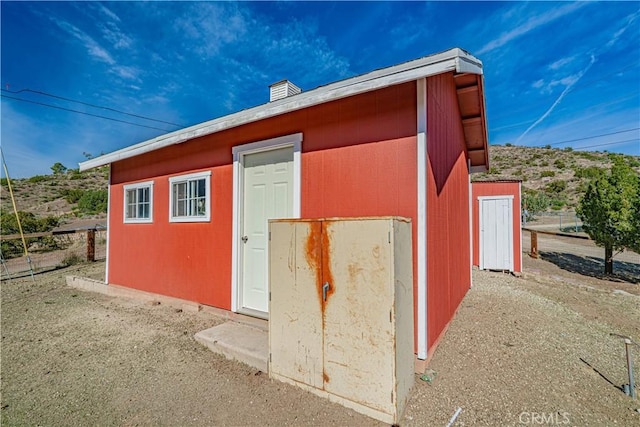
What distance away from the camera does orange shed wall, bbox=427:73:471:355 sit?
2.82 meters

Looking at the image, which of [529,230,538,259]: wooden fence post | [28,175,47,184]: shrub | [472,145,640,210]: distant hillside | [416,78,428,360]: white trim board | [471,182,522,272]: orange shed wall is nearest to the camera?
[416,78,428,360]: white trim board

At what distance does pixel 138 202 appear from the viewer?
5723 millimetres

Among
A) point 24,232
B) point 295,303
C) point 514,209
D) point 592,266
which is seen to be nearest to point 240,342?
point 295,303

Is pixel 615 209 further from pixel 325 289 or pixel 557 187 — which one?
pixel 557 187

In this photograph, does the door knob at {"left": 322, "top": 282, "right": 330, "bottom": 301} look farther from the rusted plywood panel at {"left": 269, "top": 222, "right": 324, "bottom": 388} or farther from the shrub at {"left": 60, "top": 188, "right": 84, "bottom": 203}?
the shrub at {"left": 60, "top": 188, "right": 84, "bottom": 203}

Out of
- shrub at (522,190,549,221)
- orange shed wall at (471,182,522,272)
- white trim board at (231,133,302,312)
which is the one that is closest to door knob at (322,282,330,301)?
white trim board at (231,133,302,312)

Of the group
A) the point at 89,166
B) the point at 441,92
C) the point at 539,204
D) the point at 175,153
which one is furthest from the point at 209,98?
the point at 539,204

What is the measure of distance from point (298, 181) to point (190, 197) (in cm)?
235

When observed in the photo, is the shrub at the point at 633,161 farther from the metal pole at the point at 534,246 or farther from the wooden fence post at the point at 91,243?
the wooden fence post at the point at 91,243

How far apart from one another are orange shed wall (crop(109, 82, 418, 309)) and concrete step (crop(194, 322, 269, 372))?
65 centimetres

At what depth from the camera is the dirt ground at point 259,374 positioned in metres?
2.12

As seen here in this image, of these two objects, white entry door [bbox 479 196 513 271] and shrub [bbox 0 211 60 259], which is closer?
Result: white entry door [bbox 479 196 513 271]

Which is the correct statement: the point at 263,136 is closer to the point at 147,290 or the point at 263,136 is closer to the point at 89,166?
the point at 147,290

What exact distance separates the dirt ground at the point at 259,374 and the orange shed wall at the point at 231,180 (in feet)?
2.49
